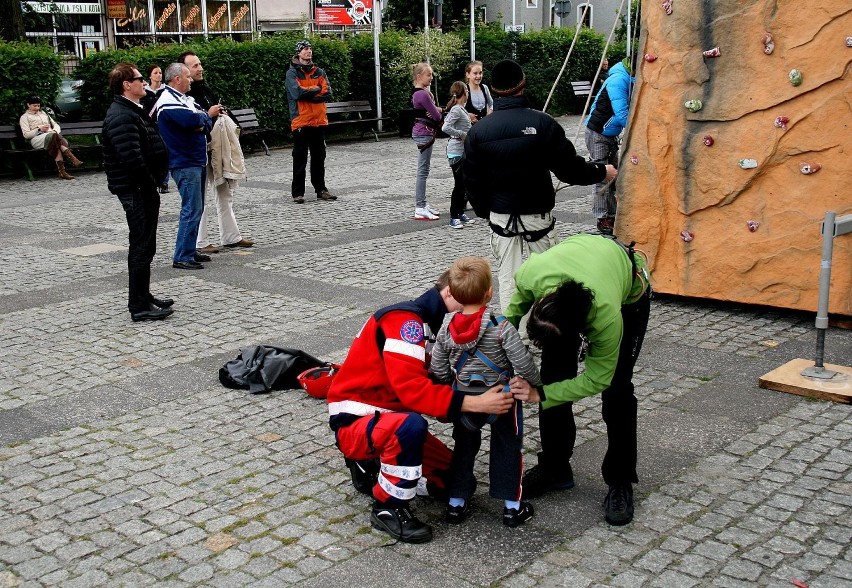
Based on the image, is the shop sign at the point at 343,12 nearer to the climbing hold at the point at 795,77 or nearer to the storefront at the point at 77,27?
the storefront at the point at 77,27

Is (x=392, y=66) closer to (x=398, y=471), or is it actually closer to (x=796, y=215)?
(x=796, y=215)

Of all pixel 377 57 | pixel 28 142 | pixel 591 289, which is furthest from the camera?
pixel 377 57

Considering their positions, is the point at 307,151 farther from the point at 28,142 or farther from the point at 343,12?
the point at 343,12

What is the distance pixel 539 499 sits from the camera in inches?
191

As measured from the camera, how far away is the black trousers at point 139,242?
8.08 meters

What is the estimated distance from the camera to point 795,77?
7395 millimetres

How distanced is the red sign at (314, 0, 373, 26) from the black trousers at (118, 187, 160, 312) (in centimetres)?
2637

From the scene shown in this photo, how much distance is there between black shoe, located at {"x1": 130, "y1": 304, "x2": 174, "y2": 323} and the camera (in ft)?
26.7

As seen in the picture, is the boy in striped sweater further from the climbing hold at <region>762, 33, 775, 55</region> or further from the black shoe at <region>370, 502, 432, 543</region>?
the climbing hold at <region>762, 33, 775, 55</region>

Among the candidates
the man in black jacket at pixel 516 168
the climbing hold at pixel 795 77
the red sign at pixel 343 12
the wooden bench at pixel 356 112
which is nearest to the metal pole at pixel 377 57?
the wooden bench at pixel 356 112

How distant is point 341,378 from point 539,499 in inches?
44.8

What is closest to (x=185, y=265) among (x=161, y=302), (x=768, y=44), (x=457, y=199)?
(x=161, y=302)

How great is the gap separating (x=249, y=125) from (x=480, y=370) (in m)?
16.1

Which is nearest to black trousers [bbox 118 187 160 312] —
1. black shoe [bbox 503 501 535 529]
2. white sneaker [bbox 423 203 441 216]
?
black shoe [bbox 503 501 535 529]
